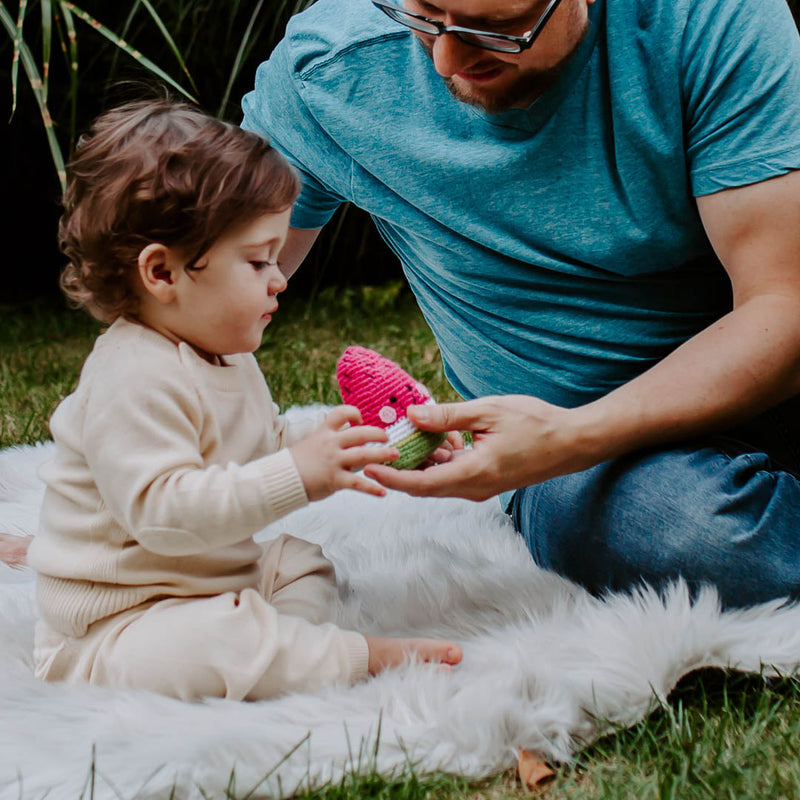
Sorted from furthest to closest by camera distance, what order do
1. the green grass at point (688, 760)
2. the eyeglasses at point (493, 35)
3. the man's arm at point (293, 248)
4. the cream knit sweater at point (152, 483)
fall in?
the man's arm at point (293, 248) < the eyeglasses at point (493, 35) < the cream knit sweater at point (152, 483) < the green grass at point (688, 760)

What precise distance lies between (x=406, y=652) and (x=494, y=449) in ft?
0.89

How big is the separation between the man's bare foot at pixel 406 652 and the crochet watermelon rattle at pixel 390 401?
0.22 meters

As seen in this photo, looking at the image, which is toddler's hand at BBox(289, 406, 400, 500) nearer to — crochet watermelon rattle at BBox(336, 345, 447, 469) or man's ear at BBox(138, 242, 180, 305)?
crochet watermelon rattle at BBox(336, 345, 447, 469)

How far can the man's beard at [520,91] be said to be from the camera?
4.87ft

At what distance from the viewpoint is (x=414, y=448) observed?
4.53ft

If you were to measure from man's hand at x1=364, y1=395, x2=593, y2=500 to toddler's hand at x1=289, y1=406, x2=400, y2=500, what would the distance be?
0.04m

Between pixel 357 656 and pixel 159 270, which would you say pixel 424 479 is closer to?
pixel 357 656

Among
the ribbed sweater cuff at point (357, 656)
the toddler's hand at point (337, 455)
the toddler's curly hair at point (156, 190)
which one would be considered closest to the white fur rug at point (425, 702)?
the ribbed sweater cuff at point (357, 656)

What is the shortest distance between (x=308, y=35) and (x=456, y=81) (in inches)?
13.7

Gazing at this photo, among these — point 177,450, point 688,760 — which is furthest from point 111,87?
point 688,760

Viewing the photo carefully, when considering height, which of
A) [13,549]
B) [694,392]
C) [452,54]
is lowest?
[13,549]

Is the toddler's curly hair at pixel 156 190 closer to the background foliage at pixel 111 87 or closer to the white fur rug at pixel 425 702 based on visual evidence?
the white fur rug at pixel 425 702

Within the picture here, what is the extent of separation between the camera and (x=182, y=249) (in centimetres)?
134

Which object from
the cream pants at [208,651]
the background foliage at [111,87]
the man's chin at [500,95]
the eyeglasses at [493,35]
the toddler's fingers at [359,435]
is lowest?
the background foliage at [111,87]
